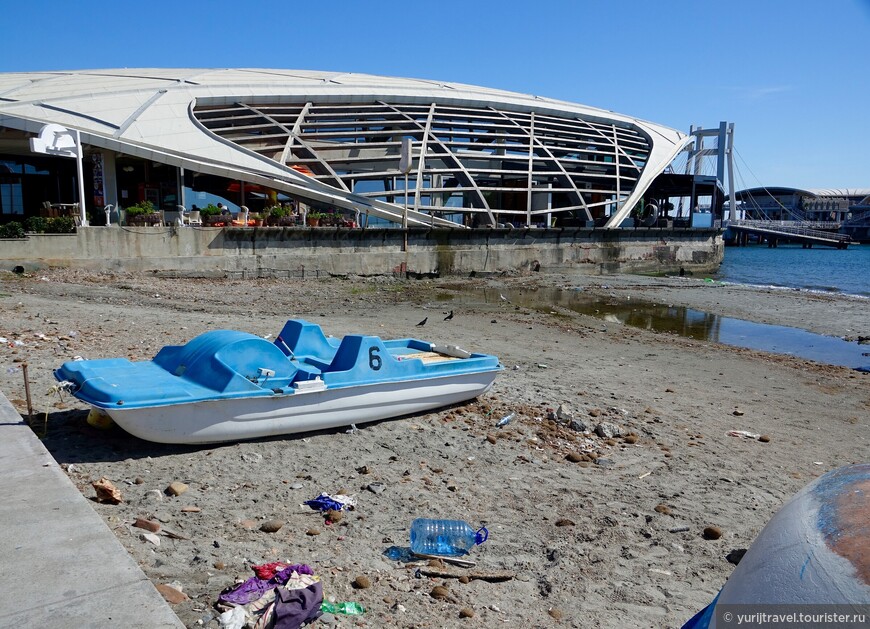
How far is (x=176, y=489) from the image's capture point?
4691 mm

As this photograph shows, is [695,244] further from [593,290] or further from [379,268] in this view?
[379,268]

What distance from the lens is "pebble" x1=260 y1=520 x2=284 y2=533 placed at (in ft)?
13.8

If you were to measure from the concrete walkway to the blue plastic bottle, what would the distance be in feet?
5.63

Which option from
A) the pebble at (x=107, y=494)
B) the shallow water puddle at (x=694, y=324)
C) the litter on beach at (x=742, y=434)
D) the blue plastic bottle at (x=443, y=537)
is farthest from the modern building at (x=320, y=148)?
the blue plastic bottle at (x=443, y=537)

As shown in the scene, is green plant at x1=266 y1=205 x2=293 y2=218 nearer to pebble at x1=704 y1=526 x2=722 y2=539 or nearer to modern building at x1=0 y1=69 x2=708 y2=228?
modern building at x1=0 y1=69 x2=708 y2=228

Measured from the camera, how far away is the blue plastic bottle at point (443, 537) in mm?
4094

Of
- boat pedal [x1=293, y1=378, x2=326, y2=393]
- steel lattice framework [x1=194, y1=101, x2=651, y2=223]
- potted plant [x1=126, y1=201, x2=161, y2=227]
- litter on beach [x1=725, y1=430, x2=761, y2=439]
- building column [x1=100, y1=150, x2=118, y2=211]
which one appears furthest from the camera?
steel lattice framework [x1=194, y1=101, x2=651, y2=223]

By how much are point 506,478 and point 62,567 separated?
3366mm

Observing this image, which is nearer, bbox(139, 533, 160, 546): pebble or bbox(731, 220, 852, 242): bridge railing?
bbox(139, 533, 160, 546): pebble

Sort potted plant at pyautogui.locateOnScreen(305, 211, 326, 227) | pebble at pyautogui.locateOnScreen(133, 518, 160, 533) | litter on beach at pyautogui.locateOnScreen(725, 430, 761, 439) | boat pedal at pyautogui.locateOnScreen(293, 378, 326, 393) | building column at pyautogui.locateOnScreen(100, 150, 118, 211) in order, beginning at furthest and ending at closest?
1. potted plant at pyautogui.locateOnScreen(305, 211, 326, 227)
2. building column at pyautogui.locateOnScreen(100, 150, 118, 211)
3. litter on beach at pyautogui.locateOnScreen(725, 430, 761, 439)
4. boat pedal at pyautogui.locateOnScreen(293, 378, 326, 393)
5. pebble at pyautogui.locateOnScreen(133, 518, 160, 533)

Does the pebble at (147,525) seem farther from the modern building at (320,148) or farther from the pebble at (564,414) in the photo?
the modern building at (320,148)

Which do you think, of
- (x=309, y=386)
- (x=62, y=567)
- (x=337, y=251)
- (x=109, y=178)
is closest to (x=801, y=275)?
(x=337, y=251)

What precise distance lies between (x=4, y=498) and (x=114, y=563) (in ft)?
3.82

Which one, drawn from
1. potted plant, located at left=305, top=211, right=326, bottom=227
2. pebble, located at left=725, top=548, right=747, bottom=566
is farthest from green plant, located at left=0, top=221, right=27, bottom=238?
pebble, located at left=725, top=548, right=747, bottom=566
